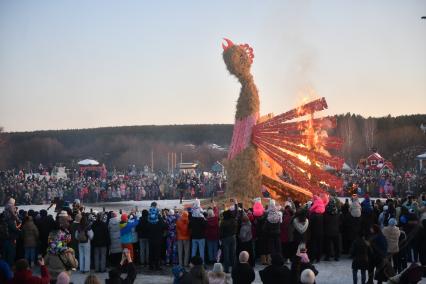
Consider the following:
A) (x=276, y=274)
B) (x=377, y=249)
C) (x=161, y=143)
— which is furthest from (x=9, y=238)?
(x=161, y=143)

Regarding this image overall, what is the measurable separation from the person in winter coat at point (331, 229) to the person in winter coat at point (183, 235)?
3.40 m

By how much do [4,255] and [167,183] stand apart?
71.7 ft

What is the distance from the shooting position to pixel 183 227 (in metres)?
14.3

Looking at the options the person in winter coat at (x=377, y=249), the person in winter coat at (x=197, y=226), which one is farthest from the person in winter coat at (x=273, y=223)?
the person in winter coat at (x=377, y=249)

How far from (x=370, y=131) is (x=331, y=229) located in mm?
58854

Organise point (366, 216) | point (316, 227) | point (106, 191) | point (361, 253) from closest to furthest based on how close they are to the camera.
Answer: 1. point (361, 253)
2. point (316, 227)
3. point (366, 216)
4. point (106, 191)

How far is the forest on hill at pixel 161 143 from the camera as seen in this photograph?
6775 cm

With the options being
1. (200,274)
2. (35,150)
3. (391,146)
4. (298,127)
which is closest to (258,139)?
(298,127)

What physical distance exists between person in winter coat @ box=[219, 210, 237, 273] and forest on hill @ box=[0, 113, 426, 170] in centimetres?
4622

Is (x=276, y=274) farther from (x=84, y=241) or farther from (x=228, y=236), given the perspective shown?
(x=84, y=241)

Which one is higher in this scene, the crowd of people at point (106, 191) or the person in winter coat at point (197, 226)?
the person in winter coat at point (197, 226)

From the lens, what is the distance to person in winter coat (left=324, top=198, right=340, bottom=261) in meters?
14.8

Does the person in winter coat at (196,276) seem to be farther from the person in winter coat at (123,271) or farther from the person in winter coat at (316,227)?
A: the person in winter coat at (316,227)

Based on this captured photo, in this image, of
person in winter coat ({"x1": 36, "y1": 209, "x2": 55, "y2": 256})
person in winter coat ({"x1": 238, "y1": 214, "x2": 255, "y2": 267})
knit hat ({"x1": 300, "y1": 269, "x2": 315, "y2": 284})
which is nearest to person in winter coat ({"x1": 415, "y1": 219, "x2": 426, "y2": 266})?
person in winter coat ({"x1": 238, "y1": 214, "x2": 255, "y2": 267})
